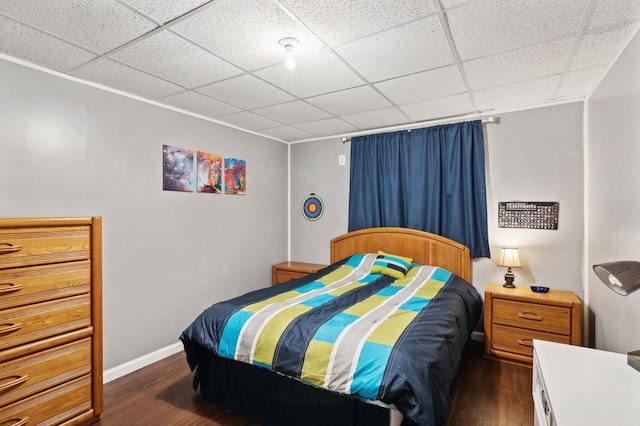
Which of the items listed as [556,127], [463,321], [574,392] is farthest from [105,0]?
[556,127]

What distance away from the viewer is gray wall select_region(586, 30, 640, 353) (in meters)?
1.88

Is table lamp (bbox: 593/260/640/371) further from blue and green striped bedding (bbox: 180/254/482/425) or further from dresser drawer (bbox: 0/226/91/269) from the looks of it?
dresser drawer (bbox: 0/226/91/269)

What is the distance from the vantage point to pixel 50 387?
198cm

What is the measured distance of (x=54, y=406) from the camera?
6.54ft

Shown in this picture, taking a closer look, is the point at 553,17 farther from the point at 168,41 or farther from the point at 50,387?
the point at 50,387


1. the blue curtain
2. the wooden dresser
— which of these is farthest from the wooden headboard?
the wooden dresser

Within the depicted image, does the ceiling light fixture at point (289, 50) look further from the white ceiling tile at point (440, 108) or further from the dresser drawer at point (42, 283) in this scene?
the dresser drawer at point (42, 283)

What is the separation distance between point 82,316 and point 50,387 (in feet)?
Result: 1.36

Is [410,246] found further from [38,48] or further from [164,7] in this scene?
[38,48]

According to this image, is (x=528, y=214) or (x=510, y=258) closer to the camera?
(x=510, y=258)

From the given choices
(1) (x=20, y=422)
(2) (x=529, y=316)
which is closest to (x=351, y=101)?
(2) (x=529, y=316)

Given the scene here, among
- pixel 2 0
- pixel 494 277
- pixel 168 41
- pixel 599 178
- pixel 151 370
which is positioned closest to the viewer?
pixel 2 0

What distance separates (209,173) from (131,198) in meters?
0.88

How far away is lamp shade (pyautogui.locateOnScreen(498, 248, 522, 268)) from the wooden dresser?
3.40 m
